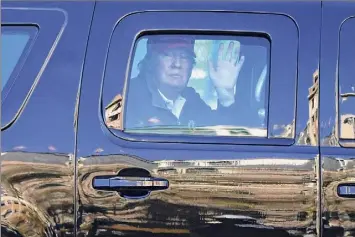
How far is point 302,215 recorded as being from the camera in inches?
101

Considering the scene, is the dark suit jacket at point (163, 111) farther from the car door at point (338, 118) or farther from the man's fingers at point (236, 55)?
the car door at point (338, 118)

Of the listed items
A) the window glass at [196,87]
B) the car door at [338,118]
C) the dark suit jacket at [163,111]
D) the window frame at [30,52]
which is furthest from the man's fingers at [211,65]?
the window frame at [30,52]

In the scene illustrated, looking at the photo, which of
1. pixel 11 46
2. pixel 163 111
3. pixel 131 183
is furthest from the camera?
pixel 11 46

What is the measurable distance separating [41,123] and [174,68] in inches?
22.8

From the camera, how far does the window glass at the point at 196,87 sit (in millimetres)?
2666

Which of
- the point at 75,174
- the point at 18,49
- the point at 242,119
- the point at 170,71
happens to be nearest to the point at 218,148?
the point at 242,119

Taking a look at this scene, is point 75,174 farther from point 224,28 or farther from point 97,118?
point 224,28

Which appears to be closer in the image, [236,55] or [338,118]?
[338,118]

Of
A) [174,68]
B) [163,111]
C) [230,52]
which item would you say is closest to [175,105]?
[163,111]

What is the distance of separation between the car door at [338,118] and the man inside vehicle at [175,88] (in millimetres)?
350

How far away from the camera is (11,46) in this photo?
282 centimetres

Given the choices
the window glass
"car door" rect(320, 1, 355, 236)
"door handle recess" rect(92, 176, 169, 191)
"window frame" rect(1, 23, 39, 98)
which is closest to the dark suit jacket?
the window glass

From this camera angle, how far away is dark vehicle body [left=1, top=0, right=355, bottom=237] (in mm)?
2576

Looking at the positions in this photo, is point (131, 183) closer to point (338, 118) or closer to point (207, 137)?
point (207, 137)
